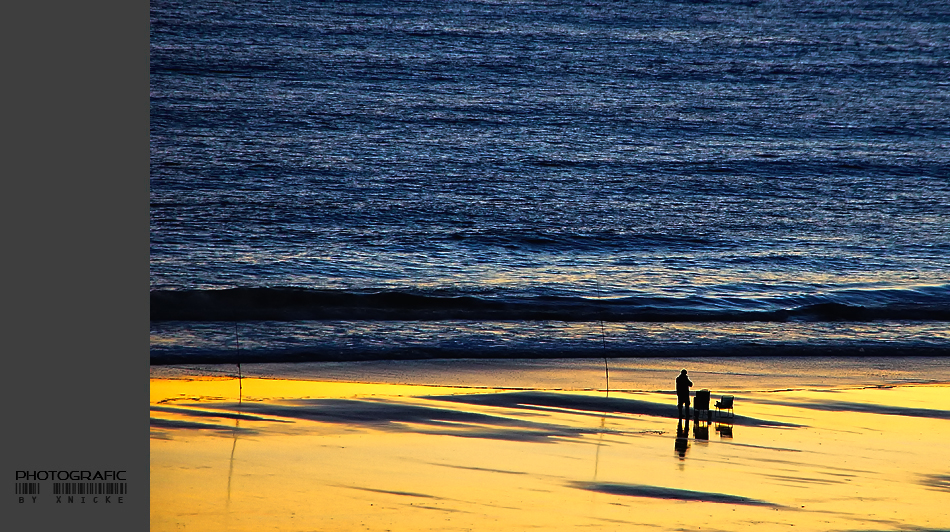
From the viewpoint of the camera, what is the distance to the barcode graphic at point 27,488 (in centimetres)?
621

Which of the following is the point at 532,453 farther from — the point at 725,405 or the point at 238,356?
the point at 238,356

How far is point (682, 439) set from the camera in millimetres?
11094

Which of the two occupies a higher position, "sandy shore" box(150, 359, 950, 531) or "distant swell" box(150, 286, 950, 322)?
"sandy shore" box(150, 359, 950, 531)

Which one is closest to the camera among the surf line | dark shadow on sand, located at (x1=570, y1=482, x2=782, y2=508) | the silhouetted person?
dark shadow on sand, located at (x1=570, y1=482, x2=782, y2=508)

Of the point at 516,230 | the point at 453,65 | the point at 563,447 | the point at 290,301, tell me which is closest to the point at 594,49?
the point at 453,65

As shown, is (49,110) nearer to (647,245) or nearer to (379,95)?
(647,245)

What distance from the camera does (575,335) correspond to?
65.2ft

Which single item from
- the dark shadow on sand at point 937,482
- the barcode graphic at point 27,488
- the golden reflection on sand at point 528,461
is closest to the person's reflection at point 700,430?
the golden reflection on sand at point 528,461

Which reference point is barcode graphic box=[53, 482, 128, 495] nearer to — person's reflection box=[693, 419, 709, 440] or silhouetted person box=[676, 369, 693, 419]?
person's reflection box=[693, 419, 709, 440]

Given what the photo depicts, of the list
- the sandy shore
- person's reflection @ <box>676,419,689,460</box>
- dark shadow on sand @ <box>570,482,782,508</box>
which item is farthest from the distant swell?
dark shadow on sand @ <box>570,482,782,508</box>

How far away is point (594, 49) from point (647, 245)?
110 feet

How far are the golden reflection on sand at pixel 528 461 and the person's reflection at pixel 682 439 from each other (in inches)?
2.0

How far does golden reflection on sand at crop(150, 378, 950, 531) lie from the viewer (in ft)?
26.5

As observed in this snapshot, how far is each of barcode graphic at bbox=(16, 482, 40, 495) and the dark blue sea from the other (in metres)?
10.2
